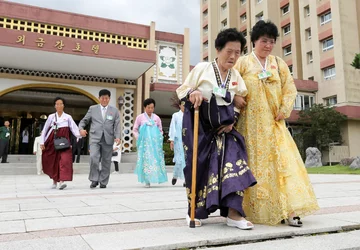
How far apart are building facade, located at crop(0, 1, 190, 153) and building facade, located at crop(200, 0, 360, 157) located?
424 inches

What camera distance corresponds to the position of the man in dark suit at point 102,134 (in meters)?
5.52

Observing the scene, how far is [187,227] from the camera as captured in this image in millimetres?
2385

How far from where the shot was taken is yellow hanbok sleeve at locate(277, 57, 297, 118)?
2.74m

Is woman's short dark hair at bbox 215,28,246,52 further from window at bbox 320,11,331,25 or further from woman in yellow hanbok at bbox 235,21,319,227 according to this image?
window at bbox 320,11,331,25

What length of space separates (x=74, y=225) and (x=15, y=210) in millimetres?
1120

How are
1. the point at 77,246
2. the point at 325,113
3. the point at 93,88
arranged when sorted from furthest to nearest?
the point at 325,113, the point at 93,88, the point at 77,246

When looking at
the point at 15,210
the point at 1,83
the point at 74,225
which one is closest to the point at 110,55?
the point at 1,83

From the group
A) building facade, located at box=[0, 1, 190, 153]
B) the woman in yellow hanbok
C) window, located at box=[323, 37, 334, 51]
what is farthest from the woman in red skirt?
window, located at box=[323, 37, 334, 51]

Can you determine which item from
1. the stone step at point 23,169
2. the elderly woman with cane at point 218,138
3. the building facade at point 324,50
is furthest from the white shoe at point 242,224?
the building facade at point 324,50

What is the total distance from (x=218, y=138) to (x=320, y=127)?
1905cm

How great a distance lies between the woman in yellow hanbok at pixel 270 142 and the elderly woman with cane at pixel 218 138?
0.47ft

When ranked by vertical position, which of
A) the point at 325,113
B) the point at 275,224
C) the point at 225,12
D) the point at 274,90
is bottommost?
the point at 275,224

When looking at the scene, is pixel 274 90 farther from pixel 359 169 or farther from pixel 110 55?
pixel 359 169

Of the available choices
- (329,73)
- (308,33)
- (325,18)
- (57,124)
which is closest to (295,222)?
(57,124)
